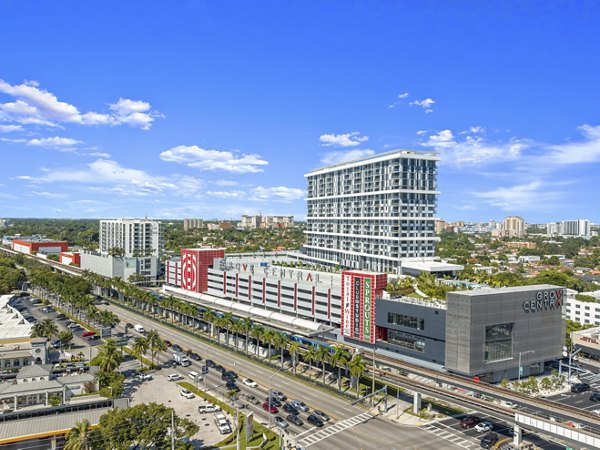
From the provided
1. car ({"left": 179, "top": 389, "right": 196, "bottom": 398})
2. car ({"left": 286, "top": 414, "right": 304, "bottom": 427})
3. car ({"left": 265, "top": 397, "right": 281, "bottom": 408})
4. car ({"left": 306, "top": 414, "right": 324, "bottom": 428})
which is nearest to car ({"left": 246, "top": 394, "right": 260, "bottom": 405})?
car ({"left": 265, "top": 397, "right": 281, "bottom": 408})

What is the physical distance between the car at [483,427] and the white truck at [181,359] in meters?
67.2

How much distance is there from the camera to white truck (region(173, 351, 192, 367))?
116731 mm

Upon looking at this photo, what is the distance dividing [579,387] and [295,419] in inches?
2434

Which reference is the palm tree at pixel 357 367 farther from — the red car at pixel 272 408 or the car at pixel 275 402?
the red car at pixel 272 408

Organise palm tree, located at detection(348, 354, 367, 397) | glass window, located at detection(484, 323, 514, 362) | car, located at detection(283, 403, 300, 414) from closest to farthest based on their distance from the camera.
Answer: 1. car, located at detection(283, 403, 300, 414)
2. palm tree, located at detection(348, 354, 367, 397)
3. glass window, located at detection(484, 323, 514, 362)

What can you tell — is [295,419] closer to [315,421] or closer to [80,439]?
[315,421]

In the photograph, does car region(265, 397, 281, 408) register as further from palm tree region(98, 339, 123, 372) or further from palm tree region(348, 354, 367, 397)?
palm tree region(98, 339, 123, 372)

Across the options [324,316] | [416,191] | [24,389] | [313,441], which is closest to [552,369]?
[324,316]

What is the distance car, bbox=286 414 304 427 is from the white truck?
41.8m

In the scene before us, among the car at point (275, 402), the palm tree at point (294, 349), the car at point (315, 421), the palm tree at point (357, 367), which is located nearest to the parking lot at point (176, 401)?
the car at point (275, 402)

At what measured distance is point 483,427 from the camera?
3142 inches

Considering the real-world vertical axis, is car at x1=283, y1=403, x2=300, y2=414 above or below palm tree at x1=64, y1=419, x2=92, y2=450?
below

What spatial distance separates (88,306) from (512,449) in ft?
428

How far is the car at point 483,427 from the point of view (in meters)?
79.3
